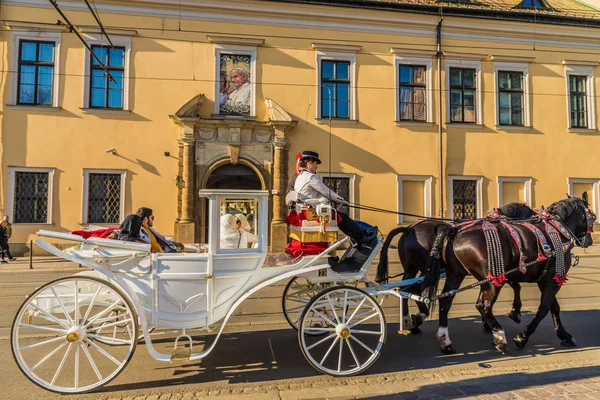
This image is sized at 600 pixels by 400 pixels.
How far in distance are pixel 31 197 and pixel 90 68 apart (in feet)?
15.6

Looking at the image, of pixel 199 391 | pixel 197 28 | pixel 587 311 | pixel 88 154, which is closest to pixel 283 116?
pixel 197 28

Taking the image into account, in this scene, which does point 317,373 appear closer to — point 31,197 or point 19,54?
point 31,197

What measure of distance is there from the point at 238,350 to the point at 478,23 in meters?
16.0

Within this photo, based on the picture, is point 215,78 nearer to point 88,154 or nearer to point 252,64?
point 252,64

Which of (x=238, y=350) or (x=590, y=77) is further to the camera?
(x=590, y=77)

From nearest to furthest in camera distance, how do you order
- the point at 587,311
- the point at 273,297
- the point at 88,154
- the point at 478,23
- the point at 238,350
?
the point at 238,350, the point at 587,311, the point at 273,297, the point at 88,154, the point at 478,23

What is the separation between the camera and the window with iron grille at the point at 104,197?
42.7ft

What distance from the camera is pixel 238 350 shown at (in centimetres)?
442

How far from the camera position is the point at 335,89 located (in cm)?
1452

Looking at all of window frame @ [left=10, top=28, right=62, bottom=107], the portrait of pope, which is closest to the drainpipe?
the portrait of pope

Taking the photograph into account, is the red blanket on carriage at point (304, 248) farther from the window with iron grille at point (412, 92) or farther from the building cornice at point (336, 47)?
the window with iron grille at point (412, 92)

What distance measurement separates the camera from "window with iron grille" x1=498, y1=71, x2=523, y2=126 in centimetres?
1555

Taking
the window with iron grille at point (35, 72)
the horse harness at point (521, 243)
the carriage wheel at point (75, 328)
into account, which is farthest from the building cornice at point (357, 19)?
the carriage wheel at point (75, 328)

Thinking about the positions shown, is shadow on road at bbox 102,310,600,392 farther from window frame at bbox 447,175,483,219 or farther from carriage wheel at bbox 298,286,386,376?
window frame at bbox 447,175,483,219
